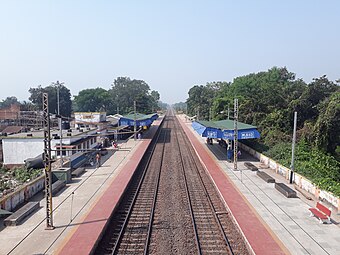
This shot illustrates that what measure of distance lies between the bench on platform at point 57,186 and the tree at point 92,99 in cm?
8602

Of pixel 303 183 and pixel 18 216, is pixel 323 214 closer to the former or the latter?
pixel 303 183

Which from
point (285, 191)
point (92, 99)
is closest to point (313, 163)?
point (285, 191)

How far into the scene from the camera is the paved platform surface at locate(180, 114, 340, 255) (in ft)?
40.0

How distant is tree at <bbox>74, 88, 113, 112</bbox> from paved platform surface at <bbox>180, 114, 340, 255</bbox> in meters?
87.7

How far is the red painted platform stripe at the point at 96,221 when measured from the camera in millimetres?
11805

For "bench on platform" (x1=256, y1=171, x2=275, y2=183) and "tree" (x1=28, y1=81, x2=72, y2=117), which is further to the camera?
"tree" (x1=28, y1=81, x2=72, y2=117)

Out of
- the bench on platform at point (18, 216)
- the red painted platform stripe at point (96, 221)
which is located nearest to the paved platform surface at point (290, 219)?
the red painted platform stripe at point (96, 221)

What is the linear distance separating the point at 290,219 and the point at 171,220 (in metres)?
5.96

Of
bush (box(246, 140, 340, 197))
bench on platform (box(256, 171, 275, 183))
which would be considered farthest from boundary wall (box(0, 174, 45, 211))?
bush (box(246, 140, 340, 197))

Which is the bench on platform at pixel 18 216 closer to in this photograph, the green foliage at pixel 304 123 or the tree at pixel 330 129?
the green foliage at pixel 304 123

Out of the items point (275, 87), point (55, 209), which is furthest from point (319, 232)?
point (275, 87)

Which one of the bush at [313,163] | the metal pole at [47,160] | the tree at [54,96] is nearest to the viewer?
the metal pole at [47,160]

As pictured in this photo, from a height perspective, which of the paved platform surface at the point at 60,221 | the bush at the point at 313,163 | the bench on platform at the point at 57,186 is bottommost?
the paved platform surface at the point at 60,221

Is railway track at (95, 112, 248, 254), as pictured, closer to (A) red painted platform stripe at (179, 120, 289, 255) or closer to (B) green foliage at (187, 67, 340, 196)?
(A) red painted platform stripe at (179, 120, 289, 255)
